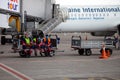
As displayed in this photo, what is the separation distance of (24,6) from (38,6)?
9.05 feet

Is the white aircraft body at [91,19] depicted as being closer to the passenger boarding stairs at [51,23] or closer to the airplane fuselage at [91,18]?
the airplane fuselage at [91,18]

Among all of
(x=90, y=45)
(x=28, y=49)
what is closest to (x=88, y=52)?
(x=90, y=45)

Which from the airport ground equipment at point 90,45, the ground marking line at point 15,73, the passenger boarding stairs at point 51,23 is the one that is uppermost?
the passenger boarding stairs at point 51,23

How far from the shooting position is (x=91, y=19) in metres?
40.5

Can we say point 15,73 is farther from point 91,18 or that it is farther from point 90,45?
point 91,18

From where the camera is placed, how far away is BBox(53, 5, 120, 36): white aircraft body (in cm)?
4028

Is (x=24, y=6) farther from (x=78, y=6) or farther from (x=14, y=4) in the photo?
(x=78, y=6)

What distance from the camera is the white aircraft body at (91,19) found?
132ft

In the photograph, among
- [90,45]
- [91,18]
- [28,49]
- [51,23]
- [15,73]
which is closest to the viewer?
[15,73]

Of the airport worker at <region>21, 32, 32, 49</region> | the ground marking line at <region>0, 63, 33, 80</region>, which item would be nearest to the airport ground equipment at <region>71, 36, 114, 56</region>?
the airport worker at <region>21, 32, 32, 49</region>

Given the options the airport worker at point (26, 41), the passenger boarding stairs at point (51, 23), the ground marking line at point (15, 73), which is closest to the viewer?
the ground marking line at point (15, 73)

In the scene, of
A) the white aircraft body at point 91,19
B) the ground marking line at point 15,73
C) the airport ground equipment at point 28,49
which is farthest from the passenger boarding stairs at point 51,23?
the ground marking line at point 15,73

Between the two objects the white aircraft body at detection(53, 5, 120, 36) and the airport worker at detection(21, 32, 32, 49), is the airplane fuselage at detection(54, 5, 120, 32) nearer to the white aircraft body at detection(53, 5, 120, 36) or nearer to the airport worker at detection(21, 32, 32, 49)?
the white aircraft body at detection(53, 5, 120, 36)

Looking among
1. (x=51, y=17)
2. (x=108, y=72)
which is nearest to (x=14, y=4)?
(x=51, y=17)
